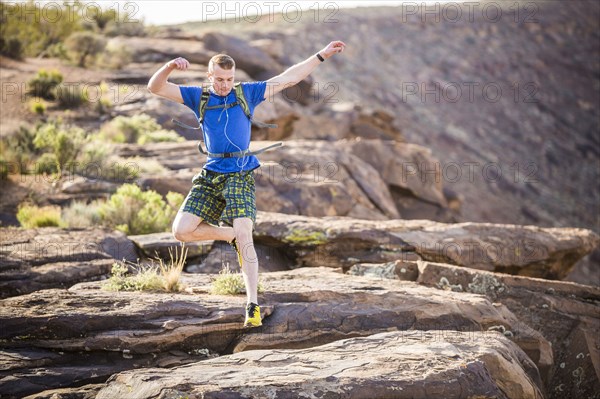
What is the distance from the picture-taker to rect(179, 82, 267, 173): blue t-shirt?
6723mm

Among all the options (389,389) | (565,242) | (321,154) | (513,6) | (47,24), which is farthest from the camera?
(513,6)

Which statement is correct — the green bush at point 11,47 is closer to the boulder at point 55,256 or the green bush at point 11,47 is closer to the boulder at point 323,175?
the boulder at point 323,175

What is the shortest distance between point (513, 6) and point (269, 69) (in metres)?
41.5

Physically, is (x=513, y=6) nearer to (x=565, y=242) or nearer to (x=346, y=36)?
(x=346, y=36)

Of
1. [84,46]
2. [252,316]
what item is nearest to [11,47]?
[84,46]

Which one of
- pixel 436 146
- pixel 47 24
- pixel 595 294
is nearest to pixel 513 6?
pixel 436 146

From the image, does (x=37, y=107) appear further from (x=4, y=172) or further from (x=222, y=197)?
(x=222, y=197)

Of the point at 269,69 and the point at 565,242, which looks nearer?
the point at 565,242

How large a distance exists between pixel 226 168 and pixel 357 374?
2403 mm

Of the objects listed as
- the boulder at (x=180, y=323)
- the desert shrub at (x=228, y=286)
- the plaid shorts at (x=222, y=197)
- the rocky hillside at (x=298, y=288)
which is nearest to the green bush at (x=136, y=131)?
the rocky hillside at (x=298, y=288)

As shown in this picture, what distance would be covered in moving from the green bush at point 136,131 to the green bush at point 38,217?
16.5 feet

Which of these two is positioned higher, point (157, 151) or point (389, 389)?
point (157, 151)

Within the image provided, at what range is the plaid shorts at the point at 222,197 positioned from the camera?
6676 mm

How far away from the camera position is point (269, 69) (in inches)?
1038
